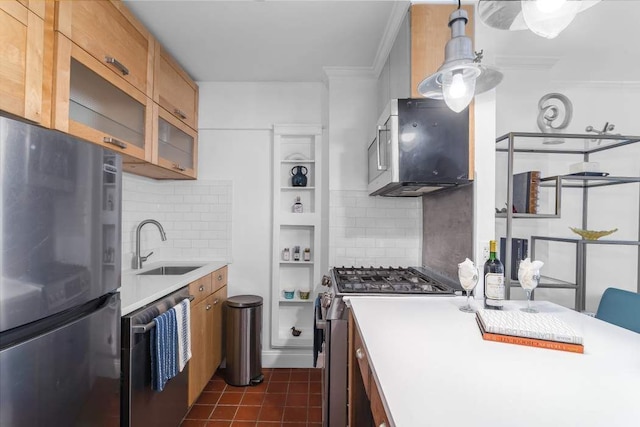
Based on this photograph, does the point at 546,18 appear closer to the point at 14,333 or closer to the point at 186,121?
the point at 14,333

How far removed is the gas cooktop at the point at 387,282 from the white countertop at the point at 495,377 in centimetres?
48

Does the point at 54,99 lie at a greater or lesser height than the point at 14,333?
greater

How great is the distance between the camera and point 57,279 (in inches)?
39.3

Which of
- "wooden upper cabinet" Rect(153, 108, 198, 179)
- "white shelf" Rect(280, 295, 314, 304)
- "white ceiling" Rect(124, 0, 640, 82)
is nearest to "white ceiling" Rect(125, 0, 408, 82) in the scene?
"white ceiling" Rect(124, 0, 640, 82)

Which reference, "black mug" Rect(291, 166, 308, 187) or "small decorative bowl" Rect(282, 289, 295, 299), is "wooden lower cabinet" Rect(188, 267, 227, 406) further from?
"black mug" Rect(291, 166, 308, 187)

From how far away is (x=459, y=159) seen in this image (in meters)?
1.73

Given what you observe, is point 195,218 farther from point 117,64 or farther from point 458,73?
point 458,73

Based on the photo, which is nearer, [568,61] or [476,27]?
[476,27]

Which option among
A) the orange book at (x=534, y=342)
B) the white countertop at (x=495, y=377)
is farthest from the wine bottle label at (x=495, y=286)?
the orange book at (x=534, y=342)

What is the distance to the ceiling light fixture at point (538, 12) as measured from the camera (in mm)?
720

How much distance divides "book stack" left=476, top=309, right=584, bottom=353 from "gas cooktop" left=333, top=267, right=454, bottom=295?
588 mm

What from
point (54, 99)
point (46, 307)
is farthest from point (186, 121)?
point (46, 307)

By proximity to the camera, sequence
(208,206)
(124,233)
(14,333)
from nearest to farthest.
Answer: (14,333) → (124,233) → (208,206)

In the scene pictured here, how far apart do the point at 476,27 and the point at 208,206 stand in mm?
2398
